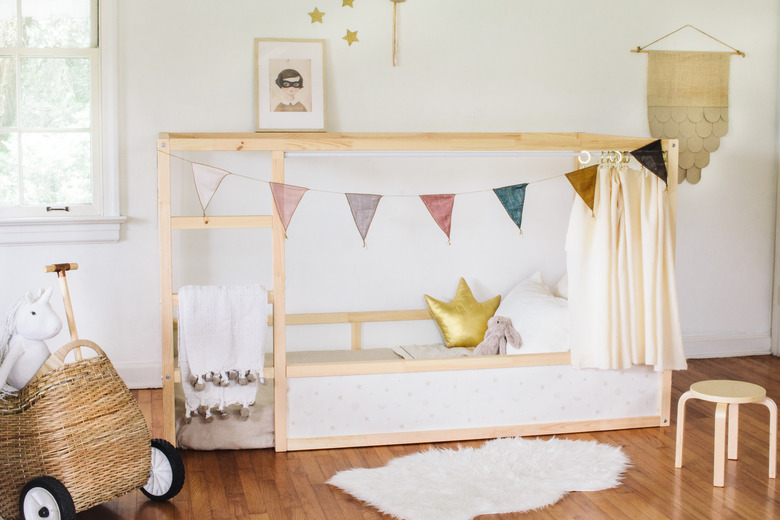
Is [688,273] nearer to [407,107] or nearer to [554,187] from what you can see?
[554,187]

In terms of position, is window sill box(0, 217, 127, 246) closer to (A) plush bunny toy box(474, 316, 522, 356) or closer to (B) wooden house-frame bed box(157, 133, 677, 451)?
(B) wooden house-frame bed box(157, 133, 677, 451)

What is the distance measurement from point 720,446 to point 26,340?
2.21 m

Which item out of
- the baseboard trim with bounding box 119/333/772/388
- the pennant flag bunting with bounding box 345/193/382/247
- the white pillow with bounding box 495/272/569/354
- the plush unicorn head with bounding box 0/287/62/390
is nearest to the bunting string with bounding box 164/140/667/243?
the pennant flag bunting with bounding box 345/193/382/247

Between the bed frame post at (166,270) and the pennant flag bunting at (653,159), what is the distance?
1.77 metres

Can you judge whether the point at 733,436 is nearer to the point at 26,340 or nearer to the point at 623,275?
the point at 623,275

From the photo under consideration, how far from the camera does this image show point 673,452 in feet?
9.68

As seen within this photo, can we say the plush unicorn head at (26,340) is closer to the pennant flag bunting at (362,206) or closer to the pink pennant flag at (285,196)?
the pink pennant flag at (285,196)

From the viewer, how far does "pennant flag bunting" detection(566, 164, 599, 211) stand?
9.82 feet

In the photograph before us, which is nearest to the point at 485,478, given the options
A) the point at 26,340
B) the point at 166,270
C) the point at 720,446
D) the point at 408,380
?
the point at 408,380

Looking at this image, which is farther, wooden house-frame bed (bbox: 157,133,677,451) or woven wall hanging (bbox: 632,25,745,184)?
woven wall hanging (bbox: 632,25,745,184)

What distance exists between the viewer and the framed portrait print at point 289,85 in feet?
12.2

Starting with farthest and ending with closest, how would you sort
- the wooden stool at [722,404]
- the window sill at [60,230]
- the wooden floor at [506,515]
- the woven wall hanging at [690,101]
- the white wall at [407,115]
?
the woven wall hanging at [690,101], the white wall at [407,115], the window sill at [60,230], the wooden stool at [722,404], the wooden floor at [506,515]

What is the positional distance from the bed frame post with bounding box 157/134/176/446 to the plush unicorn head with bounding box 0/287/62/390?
1.77 ft

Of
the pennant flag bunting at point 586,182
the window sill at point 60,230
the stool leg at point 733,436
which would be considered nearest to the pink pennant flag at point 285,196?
the pennant flag bunting at point 586,182
